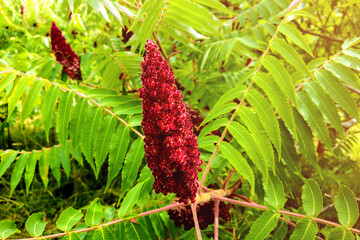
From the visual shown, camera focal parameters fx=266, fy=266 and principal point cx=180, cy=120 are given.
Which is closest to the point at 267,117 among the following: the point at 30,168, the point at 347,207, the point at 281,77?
the point at 281,77

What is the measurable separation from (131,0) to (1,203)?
4195 mm

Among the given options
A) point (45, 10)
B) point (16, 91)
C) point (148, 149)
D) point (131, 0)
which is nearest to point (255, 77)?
point (148, 149)

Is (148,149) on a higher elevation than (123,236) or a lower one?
higher

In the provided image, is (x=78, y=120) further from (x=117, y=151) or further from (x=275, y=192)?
(x=275, y=192)

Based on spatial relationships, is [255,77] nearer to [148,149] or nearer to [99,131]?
[148,149]

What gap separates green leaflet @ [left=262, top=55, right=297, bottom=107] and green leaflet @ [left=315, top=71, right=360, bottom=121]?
32 cm

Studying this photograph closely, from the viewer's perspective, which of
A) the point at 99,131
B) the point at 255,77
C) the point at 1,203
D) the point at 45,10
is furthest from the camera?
the point at 1,203

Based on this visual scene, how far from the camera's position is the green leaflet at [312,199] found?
1492 mm

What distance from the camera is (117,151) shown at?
5.57 feet

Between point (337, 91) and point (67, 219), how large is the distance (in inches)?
65.4

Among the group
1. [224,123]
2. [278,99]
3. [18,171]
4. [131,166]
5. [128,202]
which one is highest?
[278,99]

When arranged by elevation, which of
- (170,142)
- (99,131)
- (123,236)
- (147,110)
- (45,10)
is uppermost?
(45,10)

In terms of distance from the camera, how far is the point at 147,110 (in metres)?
1.46

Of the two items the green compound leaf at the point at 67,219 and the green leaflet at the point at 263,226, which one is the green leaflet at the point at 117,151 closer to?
the green compound leaf at the point at 67,219
